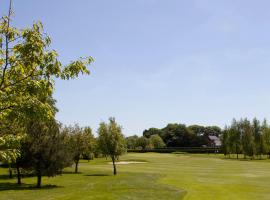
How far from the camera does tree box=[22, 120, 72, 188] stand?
42.8m

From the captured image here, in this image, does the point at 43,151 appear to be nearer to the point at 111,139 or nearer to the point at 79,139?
the point at 111,139

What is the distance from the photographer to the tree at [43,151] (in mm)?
A: 42844

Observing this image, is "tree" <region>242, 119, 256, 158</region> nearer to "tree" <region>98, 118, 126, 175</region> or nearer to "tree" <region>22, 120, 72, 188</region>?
"tree" <region>98, 118, 126, 175</region>

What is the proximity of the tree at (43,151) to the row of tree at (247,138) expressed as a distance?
327 feet

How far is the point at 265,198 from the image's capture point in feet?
106

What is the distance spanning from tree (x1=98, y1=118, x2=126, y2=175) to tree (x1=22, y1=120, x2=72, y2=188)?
16.5 meters

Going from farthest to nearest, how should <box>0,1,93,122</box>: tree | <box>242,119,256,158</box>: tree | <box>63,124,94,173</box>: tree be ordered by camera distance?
<box>242,119,256,158</box>: tree → <box>63,124,94,173</box>: tree → <box>0,1,93,122</box>: tree

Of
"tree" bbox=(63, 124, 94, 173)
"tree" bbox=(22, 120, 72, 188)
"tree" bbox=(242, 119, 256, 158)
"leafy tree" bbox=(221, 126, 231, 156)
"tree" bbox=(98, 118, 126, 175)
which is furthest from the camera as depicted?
"leafy tree" bbox=(221, 126, 231, 156)

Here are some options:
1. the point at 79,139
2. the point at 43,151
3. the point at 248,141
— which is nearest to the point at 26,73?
the point at 43,151

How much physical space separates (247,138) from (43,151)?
10510 cm

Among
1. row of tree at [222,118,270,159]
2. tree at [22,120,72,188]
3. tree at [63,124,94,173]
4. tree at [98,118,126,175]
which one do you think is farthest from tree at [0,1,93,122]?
row of tree at [222,118,270,159]

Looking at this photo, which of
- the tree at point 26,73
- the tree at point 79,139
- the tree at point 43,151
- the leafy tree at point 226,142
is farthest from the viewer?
the leafy tree at point 226,142

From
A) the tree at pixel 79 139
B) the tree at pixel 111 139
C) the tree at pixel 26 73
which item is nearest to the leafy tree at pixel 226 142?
the tree at pixel 79 139

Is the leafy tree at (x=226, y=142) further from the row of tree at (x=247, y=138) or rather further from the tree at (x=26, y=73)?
the tree at (x=26, y=73)
